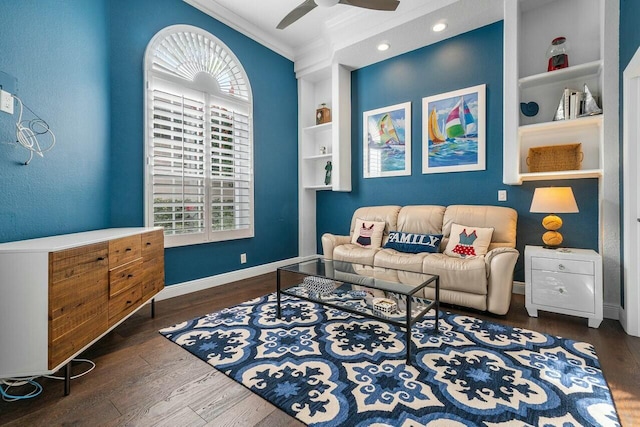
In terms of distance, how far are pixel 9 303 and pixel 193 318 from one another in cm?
133

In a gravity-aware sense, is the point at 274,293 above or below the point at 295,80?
below

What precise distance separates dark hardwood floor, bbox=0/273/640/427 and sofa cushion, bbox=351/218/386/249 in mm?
1696

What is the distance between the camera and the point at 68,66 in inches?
89.4

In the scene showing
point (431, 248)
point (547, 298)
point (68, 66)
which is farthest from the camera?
point (431, 248)

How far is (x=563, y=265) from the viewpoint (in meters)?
2.46

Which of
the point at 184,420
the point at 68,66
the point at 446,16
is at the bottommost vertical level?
the point at 184,420

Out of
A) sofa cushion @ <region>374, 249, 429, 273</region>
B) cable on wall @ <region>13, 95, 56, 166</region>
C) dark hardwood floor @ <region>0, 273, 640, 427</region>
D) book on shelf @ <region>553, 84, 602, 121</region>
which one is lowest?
dark hardwood floor @ <region>0, 273, 640, 427</region>

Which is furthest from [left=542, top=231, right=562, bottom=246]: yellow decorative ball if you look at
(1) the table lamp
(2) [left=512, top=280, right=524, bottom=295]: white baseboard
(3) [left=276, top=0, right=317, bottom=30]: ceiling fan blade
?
(3) [left=276, top=0, right=317, bottom=30]: ceiling fan blade

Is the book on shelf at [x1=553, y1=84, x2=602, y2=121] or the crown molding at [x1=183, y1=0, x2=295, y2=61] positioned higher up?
the crown molding at [x1=183, y1=0, x2=295, y2=61]

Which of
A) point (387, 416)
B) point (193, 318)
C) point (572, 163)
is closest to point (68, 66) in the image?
point (193, 318)

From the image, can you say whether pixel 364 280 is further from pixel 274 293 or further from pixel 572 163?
pixel 572 163

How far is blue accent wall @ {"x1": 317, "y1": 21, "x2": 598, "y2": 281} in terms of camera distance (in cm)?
304

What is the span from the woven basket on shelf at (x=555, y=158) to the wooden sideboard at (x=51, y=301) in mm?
3881

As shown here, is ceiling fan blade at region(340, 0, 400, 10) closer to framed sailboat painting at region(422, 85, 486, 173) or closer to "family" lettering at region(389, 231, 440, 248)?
framed sailboat painting at region(422, 85, 486, 173)
